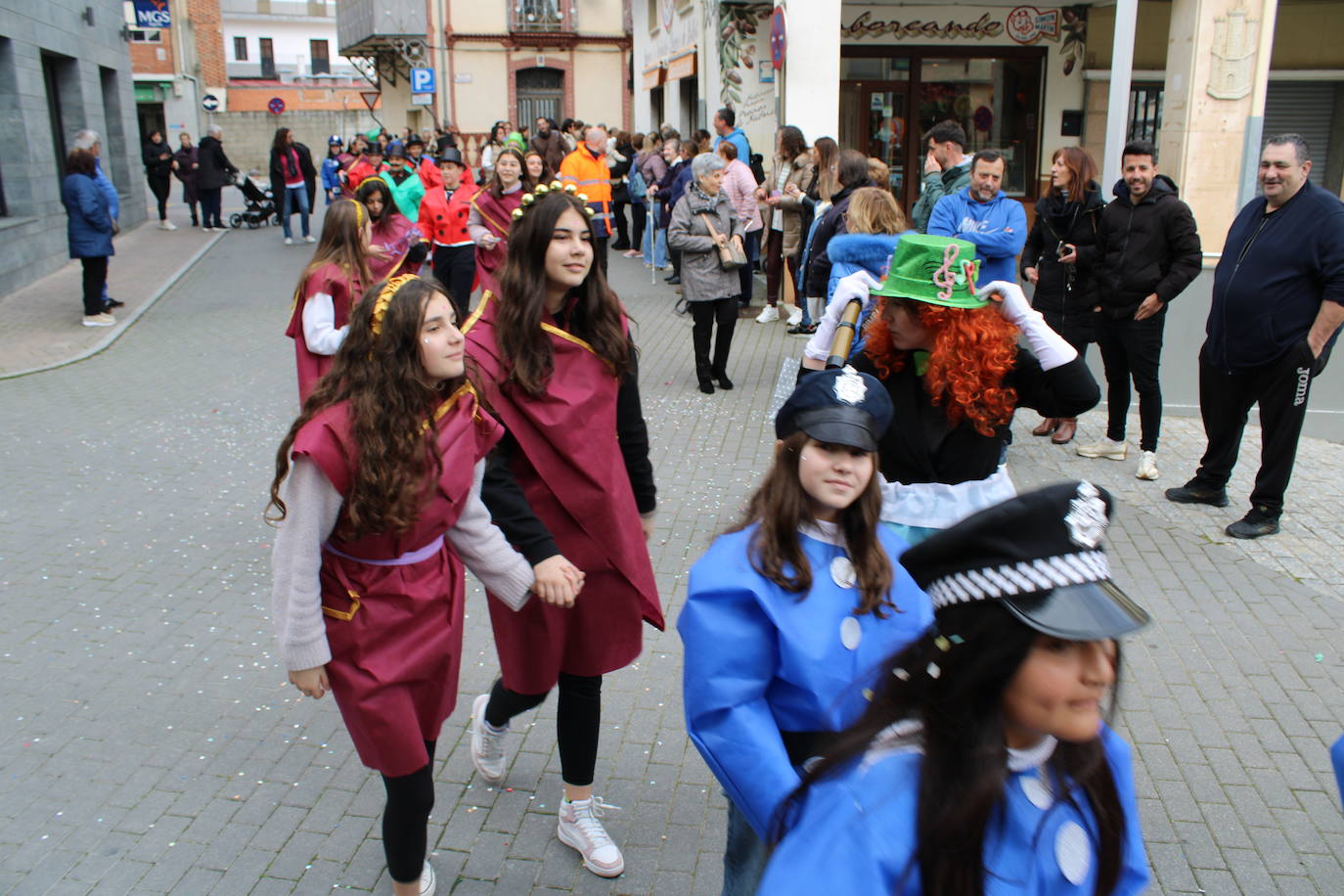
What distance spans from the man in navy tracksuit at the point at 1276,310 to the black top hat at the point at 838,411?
438 centimetres

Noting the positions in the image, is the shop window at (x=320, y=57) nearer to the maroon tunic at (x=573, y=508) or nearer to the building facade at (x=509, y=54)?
the building facade at (x=509, y=54)

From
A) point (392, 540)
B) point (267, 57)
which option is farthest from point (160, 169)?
point (267, 57)

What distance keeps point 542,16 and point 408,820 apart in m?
36.1

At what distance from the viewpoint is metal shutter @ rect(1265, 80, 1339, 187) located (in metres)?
15.9

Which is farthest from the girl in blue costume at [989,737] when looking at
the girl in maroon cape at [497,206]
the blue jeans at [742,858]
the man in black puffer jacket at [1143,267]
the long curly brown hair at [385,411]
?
the girl in maroon cape at [497,206]

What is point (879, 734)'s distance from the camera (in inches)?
61.3

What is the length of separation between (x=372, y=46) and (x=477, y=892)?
125 ft

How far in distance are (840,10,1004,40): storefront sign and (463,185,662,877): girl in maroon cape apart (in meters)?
13.7

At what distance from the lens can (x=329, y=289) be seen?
537cm

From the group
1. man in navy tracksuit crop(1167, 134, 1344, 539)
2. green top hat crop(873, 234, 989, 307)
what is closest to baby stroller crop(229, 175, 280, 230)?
man in navy tracksuit crop(1167, 134, 1344, 539)

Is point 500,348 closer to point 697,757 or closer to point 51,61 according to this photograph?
point 697,757

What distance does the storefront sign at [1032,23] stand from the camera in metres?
16.0

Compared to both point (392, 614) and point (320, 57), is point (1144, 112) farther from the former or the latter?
point (320, 57)

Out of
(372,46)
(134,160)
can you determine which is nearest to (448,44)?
(372,46)
